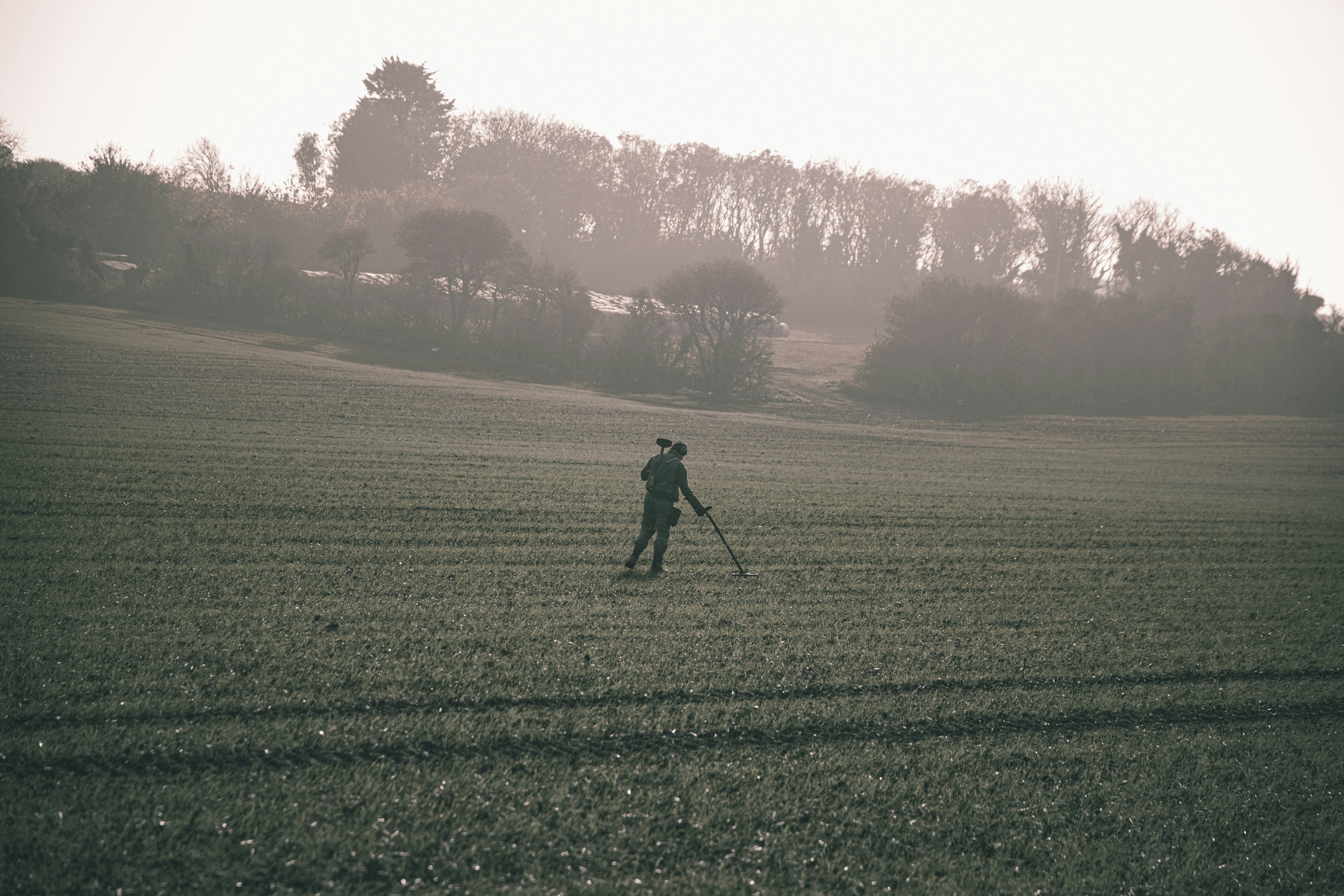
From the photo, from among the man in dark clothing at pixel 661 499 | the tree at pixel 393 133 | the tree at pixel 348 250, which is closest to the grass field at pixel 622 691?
the man in dark clothing at pixel 661 499

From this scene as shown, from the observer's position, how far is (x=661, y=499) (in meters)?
10.7

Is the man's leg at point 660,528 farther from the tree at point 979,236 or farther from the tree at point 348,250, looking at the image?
the tree at point 979,236

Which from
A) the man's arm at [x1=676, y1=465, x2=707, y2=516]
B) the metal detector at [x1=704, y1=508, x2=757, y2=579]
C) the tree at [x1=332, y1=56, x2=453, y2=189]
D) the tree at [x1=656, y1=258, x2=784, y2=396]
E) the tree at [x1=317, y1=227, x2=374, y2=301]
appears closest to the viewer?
the man's arm at [x1=676, y1=465, x2=707, y2=516]

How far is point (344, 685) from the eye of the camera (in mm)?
6738

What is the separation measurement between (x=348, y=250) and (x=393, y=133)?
36.7 metres

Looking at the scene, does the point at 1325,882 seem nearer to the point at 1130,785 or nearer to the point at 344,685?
the point at 1130,785

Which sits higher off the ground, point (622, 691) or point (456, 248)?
point (456, 248)

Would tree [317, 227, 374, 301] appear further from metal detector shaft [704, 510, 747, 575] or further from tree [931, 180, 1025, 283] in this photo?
tree [931, 180, 1025, 283]

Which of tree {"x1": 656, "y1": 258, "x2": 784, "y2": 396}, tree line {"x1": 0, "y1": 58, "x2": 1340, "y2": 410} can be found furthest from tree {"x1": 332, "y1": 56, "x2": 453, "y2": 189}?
tree {"x1": 656, "y1": 258, "x2": 784, "y2": 396}

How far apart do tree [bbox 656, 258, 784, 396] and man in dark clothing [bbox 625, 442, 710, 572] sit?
31.1 m

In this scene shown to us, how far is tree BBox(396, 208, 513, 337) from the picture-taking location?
45.8m

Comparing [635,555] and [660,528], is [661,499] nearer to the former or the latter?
[660,528]

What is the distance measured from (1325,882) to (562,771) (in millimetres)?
5361

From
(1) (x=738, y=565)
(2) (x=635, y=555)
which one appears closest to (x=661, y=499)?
(2) (x=635, y=555)
